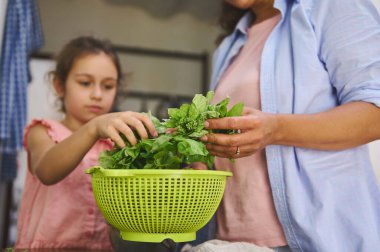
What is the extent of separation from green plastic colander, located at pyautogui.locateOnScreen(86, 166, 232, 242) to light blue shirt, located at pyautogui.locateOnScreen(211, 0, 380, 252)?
A: 0.84ft

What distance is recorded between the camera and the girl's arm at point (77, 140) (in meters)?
1.07

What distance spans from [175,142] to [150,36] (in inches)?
144

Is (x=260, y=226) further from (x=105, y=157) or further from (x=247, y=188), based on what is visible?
(x=105, y=157)

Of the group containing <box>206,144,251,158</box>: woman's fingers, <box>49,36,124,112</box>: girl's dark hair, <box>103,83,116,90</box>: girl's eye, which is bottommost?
<box>206,144,251,158</box>: woman's fingers

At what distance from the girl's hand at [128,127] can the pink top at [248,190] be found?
0.34m

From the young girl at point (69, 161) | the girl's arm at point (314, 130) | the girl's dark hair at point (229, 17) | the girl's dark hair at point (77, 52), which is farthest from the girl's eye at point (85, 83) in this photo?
Answer: the girl's arm at point (314, 130)

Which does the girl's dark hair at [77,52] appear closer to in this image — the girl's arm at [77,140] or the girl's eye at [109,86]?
the girl's eye at [109,86]

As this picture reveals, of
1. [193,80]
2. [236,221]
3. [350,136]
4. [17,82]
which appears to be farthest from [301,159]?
[193,80]

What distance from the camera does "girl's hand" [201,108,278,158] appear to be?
106cm

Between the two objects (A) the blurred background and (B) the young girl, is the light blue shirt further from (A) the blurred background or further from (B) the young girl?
(A) the blurred background

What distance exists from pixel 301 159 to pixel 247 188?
0.56ft

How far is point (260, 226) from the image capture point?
4.00 ft

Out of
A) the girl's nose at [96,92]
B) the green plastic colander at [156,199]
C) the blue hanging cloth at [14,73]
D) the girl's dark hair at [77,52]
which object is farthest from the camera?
the blue hanging cloth at [14,73]

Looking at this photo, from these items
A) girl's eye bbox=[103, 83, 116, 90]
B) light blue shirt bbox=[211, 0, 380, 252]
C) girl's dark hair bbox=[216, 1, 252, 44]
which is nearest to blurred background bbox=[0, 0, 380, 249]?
girl's eye bbox=[103, 83, 116, 90]
